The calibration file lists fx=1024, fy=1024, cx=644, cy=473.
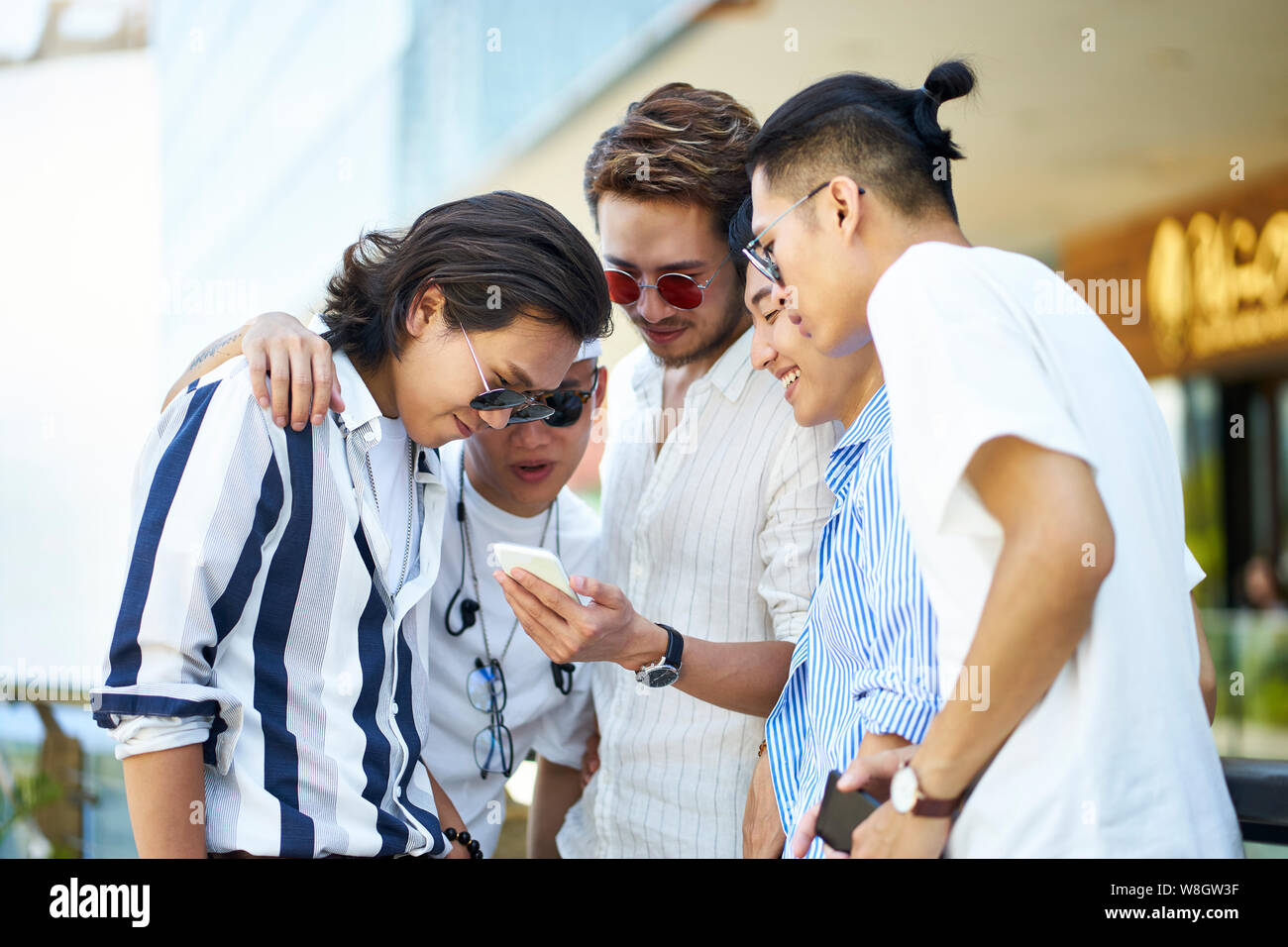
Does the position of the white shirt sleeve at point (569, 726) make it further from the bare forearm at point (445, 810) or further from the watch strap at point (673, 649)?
the watch strap at point (673, 649)

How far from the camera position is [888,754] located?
4.15 feet

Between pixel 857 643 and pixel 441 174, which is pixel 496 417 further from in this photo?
pixel 441 174

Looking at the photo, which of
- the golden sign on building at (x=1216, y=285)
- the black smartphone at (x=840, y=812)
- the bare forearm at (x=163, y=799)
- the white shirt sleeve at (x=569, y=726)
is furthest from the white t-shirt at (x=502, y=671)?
the golden sign on building at (x=1216, y=285)

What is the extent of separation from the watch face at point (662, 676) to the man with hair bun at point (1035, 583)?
0.60 metres

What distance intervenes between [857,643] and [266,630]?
2.78ft

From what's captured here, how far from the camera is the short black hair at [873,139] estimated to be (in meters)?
1.49

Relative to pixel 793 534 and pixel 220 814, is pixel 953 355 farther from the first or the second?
pixel 220 814

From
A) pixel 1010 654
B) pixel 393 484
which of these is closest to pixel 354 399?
pixel 393 484

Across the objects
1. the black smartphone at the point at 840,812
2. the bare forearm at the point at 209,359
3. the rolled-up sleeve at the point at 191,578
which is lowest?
the black smartphone at the point at 840,812

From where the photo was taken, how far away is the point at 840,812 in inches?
50.5

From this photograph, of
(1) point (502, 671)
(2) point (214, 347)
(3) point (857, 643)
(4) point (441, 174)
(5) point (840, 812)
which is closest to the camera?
(5) point (840, 812)

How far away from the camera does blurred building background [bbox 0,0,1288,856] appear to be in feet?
14.0

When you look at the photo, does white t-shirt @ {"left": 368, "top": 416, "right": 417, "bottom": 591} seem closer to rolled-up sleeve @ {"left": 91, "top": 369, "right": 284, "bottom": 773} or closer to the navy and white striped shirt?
the navy and white striped shirt
